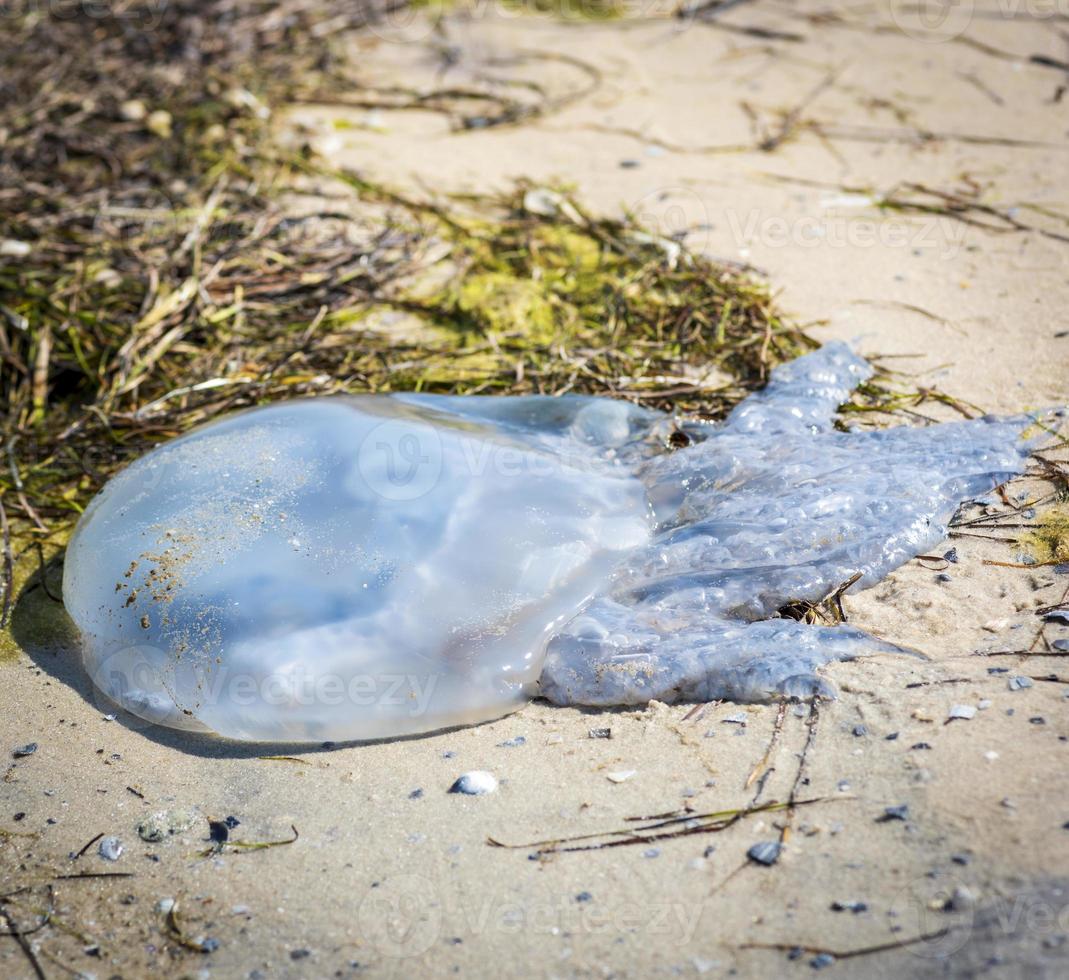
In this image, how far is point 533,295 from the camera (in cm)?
→ 375

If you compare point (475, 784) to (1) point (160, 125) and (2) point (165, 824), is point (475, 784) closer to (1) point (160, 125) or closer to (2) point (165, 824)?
(2) point (165, 824)

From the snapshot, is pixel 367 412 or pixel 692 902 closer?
pixel 692 902

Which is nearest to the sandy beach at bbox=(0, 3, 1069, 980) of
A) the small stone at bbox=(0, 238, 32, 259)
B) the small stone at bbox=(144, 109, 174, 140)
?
the small stone at bbox=(0, 238, 32, 259)

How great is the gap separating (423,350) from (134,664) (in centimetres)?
154

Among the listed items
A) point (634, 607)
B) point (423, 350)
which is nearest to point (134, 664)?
point (634, 607)

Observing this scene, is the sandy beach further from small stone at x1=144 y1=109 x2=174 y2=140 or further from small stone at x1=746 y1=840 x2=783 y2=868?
small stone at x1=144 y1=109 x2=174 y2=140

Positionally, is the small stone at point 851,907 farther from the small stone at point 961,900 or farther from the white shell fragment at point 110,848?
the white shell fragment at point 110,848

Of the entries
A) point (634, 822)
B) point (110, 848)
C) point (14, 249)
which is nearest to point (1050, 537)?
point (634, 822)

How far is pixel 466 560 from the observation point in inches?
91.7

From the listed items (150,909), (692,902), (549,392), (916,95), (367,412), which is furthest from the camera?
(916,95)

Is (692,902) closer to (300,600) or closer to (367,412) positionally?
(300,600)

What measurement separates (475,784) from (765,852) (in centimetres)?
57

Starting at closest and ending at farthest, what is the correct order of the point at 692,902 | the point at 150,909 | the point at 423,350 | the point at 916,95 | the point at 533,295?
the point at 692,902 < the point at 150,909 < the point at 423,350 < the point at 533,295 < the point at 916,95

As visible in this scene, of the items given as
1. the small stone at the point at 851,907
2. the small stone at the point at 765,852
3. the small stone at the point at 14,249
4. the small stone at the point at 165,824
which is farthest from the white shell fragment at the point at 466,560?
the small stone at the point at 14,249
